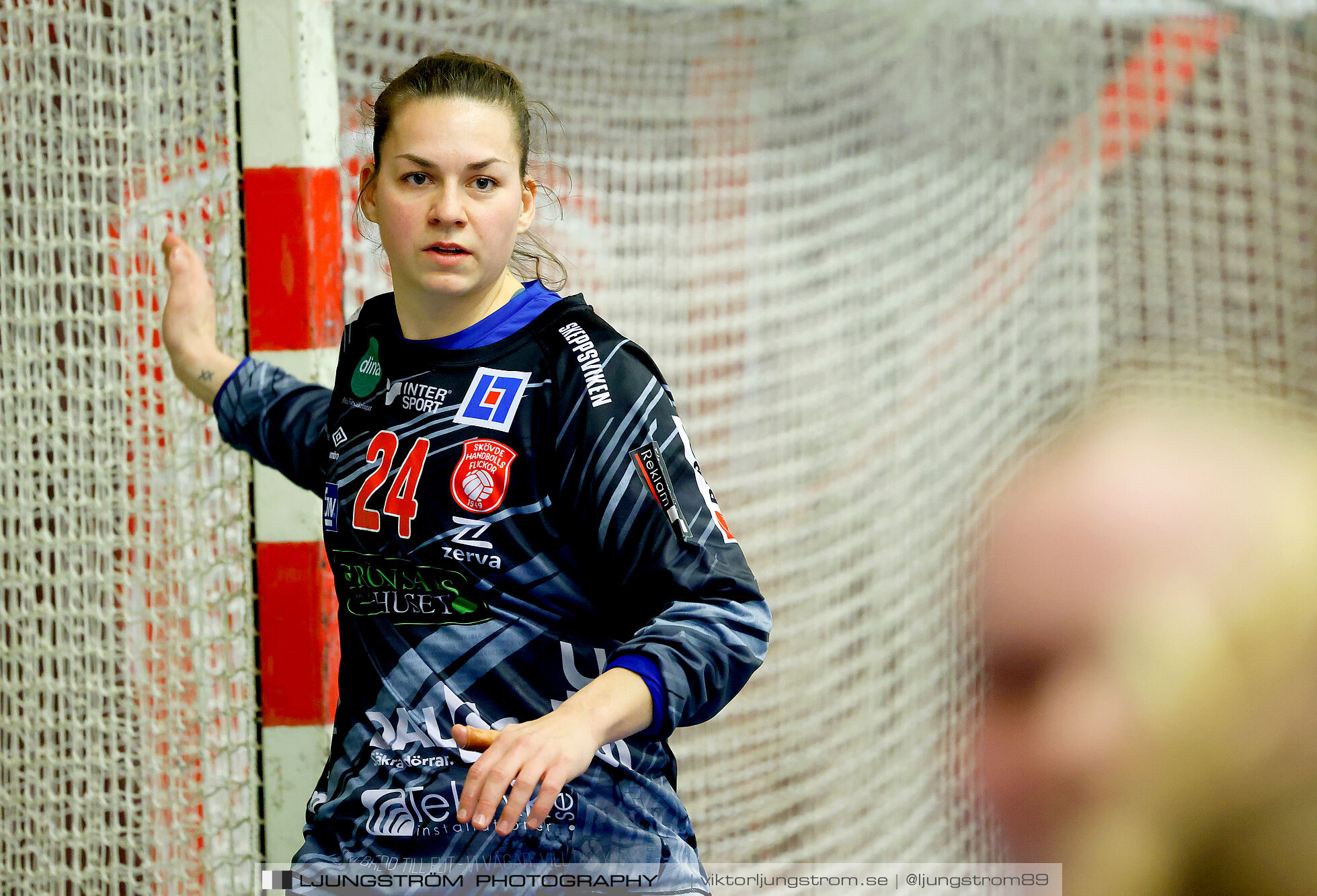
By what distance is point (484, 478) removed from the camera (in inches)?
39.9

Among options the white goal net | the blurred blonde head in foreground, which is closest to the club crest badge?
the blurred blonde head in foreground

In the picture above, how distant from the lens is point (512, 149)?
1.08m

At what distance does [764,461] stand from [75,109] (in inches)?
54.9

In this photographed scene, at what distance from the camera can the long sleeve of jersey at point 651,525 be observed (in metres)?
→ 0.93

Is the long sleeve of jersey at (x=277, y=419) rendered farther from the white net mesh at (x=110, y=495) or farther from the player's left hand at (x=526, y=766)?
the player's left hand at (x=526, y=766)

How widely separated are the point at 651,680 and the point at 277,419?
0.72 metres

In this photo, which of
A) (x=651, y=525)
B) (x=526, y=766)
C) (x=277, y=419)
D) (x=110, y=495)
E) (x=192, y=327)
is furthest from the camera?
(x=110, y=495)

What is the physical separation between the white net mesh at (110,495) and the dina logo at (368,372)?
511 mm

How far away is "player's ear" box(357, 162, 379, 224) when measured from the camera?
112 cm

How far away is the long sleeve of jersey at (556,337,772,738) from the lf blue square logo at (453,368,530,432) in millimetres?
47

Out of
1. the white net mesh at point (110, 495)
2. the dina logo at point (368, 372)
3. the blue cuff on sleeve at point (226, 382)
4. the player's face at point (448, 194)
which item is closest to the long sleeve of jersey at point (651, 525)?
the player's face at point (448, 194)

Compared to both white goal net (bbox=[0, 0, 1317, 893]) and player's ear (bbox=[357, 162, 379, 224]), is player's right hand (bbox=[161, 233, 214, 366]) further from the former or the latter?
player's ear (bbox=[357, 162, 379, 224])

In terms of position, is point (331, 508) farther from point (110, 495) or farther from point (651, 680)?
point (110, 495)

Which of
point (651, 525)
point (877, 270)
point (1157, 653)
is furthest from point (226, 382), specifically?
point (877, 270)
